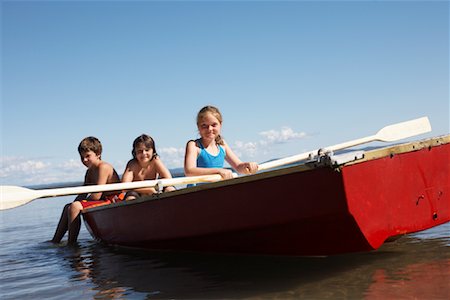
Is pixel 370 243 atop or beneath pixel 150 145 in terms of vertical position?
beneath

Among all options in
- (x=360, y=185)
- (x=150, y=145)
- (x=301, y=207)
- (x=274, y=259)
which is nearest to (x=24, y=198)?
(x=150, y=145)

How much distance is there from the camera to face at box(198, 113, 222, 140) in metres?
4.94

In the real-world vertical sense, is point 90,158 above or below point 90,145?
below

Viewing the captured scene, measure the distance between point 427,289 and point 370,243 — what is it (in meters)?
A: 0.45

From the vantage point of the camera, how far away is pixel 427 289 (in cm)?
301

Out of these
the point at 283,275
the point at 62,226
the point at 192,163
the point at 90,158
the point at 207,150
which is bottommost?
the point at 283,275

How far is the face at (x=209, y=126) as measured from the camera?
494 centimetres

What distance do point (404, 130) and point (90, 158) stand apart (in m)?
3.69

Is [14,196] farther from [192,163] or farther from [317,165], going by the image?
[317,165]

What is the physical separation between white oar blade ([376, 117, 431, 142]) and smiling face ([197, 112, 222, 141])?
A: 6.15 ft

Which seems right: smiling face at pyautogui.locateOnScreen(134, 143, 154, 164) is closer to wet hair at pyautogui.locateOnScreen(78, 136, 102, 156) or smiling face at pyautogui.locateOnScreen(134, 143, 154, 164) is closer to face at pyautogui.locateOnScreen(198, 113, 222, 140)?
wet hair at pyautogui.locateOnScreen(78, 136, 102, 156)

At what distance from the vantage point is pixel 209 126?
16.2ft

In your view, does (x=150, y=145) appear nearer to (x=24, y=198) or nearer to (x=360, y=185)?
(x=24, y=198)

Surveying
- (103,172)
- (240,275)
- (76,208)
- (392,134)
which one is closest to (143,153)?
(103,172)
